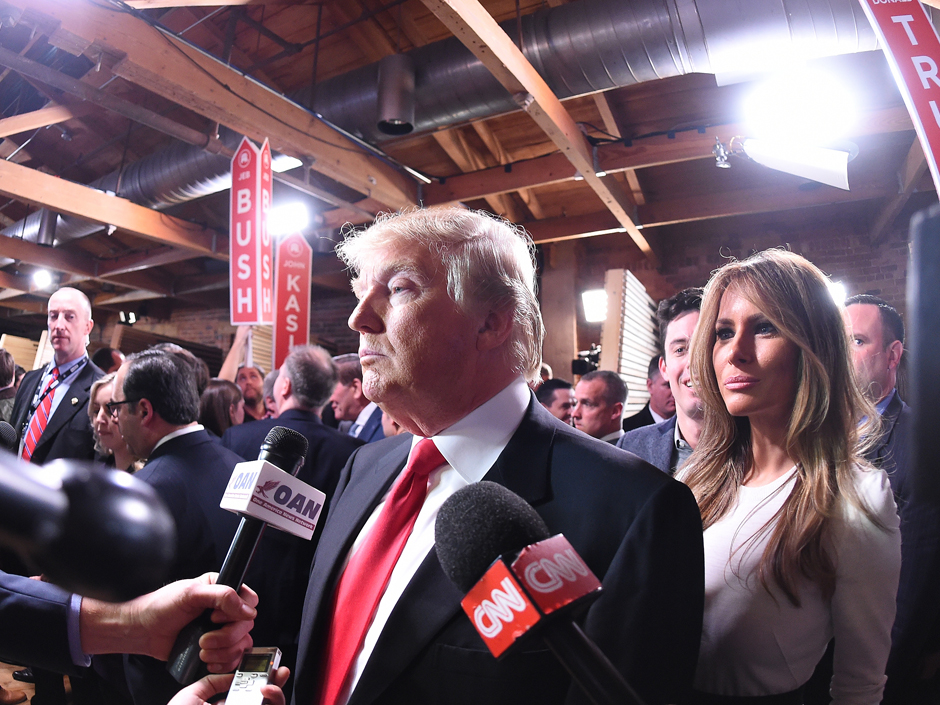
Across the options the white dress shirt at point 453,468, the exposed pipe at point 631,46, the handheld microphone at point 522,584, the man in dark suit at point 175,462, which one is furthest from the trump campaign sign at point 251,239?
the handheld microphone at point 522,584

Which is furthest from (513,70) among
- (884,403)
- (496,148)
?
(884,403)

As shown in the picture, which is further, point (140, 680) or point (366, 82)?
point (366, 82)

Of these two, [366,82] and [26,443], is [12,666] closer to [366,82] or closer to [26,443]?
[26,443]

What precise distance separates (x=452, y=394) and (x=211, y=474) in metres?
1.18

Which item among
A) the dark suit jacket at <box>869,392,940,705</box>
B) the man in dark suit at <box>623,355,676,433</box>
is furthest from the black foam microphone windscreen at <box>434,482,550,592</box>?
the man in dark suit at <box>623,355,676,433</box>

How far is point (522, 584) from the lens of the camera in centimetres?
52

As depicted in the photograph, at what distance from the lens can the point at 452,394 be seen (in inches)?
46.5

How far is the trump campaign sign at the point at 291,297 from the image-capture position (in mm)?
4293

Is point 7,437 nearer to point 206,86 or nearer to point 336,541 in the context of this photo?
point 336,541

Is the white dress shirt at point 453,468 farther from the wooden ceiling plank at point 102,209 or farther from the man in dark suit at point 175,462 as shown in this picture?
the wooden ceiling plank at point 102,209

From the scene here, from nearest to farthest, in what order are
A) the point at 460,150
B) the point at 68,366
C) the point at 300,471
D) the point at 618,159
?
the point at 300,471, the point at 68,366, the point at 618,159, the point at 460,150

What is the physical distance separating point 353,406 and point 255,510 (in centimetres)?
349

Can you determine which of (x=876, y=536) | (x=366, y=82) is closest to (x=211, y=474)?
(x=876, y=536)

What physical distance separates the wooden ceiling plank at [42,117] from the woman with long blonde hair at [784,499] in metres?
4.74
